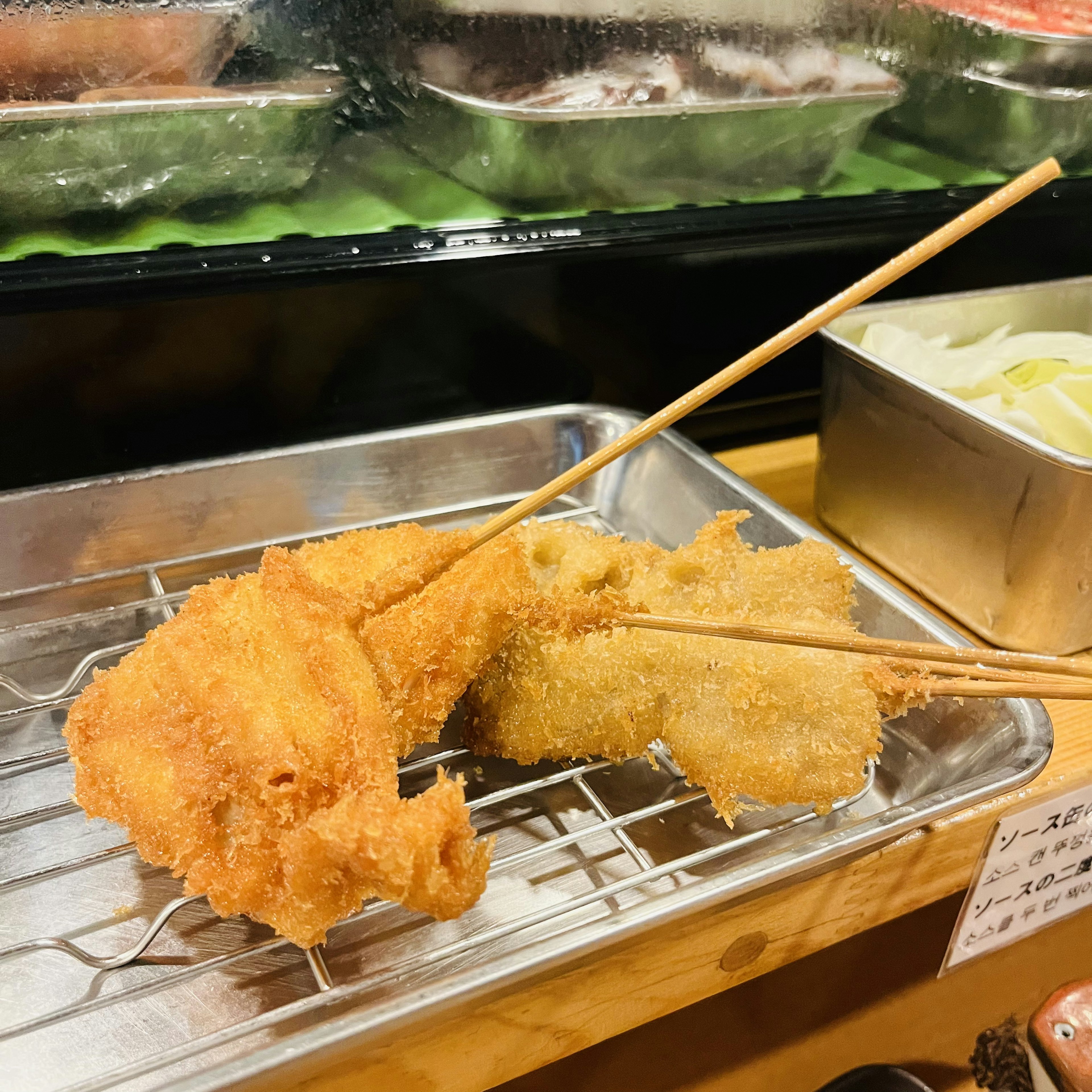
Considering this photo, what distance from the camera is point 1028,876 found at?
51.7 inches

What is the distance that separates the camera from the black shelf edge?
1.47 m

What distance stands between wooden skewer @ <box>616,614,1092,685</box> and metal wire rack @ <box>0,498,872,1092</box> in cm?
22

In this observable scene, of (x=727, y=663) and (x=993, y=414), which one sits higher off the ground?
(x=993, y=414)

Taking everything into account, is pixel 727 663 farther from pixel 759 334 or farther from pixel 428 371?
pixel 759 334

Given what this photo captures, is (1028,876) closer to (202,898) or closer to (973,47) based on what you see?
(202,898)

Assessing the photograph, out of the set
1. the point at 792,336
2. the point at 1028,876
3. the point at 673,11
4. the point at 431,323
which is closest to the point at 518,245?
Result: the point at 431,323

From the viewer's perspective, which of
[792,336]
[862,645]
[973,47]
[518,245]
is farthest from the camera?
[973,47]

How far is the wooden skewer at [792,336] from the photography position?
1.12 m

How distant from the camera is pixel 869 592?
1456mm

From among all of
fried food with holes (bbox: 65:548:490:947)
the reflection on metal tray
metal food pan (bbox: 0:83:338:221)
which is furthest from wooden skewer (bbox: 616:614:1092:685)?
the reflection on metal tray

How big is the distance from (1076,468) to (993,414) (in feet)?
0.93

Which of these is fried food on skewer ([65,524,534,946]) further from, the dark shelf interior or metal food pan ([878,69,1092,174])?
metal food pan ([878,69,1092,174])

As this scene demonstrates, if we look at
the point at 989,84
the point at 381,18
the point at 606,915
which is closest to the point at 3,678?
the point at 606,915

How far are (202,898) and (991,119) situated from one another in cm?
206
